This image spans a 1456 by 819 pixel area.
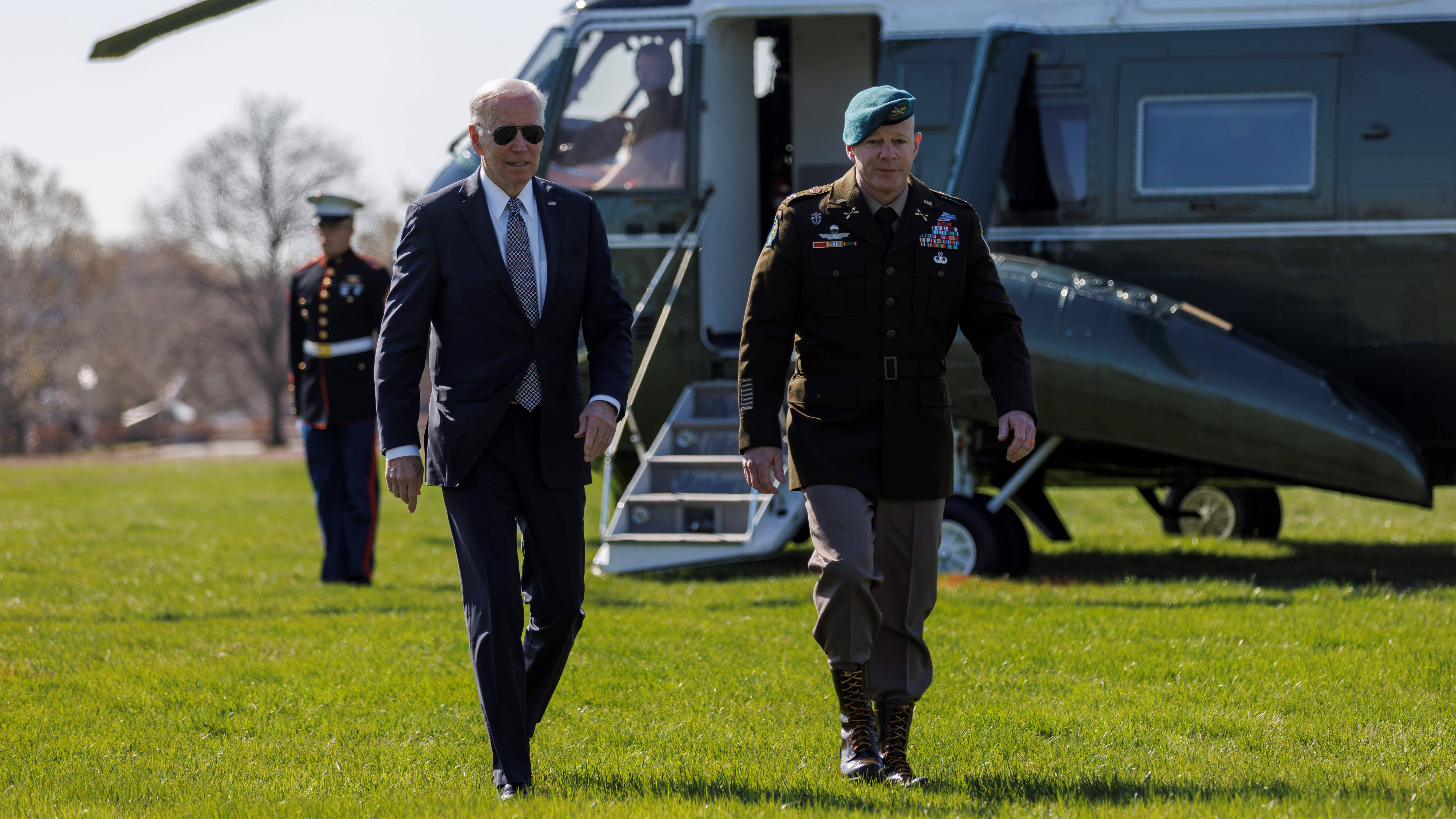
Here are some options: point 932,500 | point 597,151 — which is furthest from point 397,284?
point 597,151

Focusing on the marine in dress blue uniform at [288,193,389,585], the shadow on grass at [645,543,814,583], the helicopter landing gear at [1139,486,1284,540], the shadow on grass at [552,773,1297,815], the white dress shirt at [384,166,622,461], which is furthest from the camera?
the helicopter landing gear at [1139,486,1284,540]

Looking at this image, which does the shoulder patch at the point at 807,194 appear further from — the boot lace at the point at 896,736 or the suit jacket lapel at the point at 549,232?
the boot lace at the point at 896,736

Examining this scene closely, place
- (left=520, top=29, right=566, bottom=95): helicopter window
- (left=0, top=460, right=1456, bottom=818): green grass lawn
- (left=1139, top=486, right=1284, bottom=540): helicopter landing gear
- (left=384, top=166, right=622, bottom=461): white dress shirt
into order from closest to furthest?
(left=0, top=460, right=1456, bottom=818): green grass lawn < (left=384, top=166, right=622, bottom=461): white dress shirt < (left=520, top=29, right=566, bottom=95): helicopter window < (left=1139, top=486, right=1284, bottom=540): helicopter landing gear

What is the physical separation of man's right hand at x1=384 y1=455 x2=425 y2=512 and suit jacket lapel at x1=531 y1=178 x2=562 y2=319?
528mm

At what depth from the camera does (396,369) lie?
3682 mm

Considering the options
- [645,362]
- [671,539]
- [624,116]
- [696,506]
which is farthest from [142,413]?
[671,539]

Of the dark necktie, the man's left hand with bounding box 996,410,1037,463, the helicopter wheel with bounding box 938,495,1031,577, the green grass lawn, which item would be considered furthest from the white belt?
the man's left hand with bounding box 996,410,1037,463

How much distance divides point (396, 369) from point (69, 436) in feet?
151

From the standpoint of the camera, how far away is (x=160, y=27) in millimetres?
7516

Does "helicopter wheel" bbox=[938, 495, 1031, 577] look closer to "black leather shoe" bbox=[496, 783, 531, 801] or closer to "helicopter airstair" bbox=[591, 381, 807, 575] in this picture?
"helicopter airstair" bbox=[591, 381, 807, 575]

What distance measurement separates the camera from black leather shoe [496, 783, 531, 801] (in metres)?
Answer: 3.58

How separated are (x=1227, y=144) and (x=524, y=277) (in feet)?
16.9

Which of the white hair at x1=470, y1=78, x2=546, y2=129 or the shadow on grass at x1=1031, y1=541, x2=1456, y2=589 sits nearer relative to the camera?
the white hair at x1=470, y1=78, x2=546, y2=129

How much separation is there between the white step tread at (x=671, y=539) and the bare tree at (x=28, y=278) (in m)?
40.5
